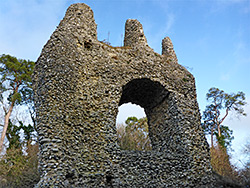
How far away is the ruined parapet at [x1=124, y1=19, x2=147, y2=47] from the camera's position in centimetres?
1061

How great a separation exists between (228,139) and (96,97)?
22.1 metres

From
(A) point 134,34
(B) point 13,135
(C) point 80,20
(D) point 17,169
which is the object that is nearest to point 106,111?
(C) point 80,20

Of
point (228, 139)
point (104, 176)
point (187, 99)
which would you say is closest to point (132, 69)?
point (187, 99)

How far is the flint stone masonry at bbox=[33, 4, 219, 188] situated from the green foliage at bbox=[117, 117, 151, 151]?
11257 millimetres

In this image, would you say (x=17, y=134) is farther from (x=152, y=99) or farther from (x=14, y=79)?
(x=152, y=99)

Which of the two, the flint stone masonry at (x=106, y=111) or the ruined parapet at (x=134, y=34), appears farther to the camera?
the ruined parapet at (x=134, y=34)

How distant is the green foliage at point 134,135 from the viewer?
70.9ft

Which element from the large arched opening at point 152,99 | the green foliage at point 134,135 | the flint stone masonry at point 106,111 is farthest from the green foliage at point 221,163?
the flint stone masonry at point 106,111

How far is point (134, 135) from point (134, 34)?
1410 centimetres

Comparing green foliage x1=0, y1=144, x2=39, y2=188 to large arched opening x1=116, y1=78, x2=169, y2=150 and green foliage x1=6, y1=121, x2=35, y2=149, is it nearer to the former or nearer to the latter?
green foliage x1=6, y1=121, x2=35, y2=149

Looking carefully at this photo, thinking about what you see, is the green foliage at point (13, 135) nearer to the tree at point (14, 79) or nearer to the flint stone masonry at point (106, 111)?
the tree at point (14, 79)

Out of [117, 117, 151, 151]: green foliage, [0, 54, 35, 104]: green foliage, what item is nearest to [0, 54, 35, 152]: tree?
[0, 54, 35, 104]: green foliage

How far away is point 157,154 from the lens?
8352mm

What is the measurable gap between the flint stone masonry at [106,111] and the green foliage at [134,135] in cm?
1126
